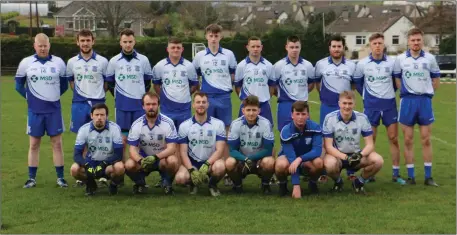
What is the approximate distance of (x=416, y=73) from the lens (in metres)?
8.36

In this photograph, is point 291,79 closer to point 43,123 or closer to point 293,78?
point 293,78

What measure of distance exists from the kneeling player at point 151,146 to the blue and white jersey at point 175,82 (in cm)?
76

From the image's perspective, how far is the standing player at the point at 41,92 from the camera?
8.25m

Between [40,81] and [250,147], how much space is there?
2880 millimetres

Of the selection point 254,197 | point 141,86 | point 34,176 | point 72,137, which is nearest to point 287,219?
point 254,197

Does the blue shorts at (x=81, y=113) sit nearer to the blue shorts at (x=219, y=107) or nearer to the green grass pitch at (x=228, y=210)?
the green grass pitch at (x=228, y=210)

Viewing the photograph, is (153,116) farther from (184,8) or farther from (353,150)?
(184,8)

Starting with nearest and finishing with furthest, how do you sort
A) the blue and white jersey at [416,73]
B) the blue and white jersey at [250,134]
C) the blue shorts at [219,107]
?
the blue and white jersey at [250,134], the blue and white jersey at [416,73], the blue shorts at [219,107]

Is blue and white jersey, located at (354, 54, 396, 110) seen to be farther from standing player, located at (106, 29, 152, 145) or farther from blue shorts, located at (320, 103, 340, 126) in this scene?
standing player, located at (106, 29, 152, 145)

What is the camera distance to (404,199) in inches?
294

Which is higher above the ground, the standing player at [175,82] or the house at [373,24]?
the house at [373,24]

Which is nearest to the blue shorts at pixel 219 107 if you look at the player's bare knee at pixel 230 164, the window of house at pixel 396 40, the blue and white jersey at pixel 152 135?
the blue and white jersey at pixel 152 135

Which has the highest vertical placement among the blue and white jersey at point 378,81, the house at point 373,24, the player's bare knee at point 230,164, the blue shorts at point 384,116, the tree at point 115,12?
the house at point 373,24

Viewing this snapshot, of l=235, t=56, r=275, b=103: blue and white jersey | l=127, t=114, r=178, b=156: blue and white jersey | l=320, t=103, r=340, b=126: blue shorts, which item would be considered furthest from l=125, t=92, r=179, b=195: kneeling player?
l=320, t=103, r=340, b=126: blue shorts
